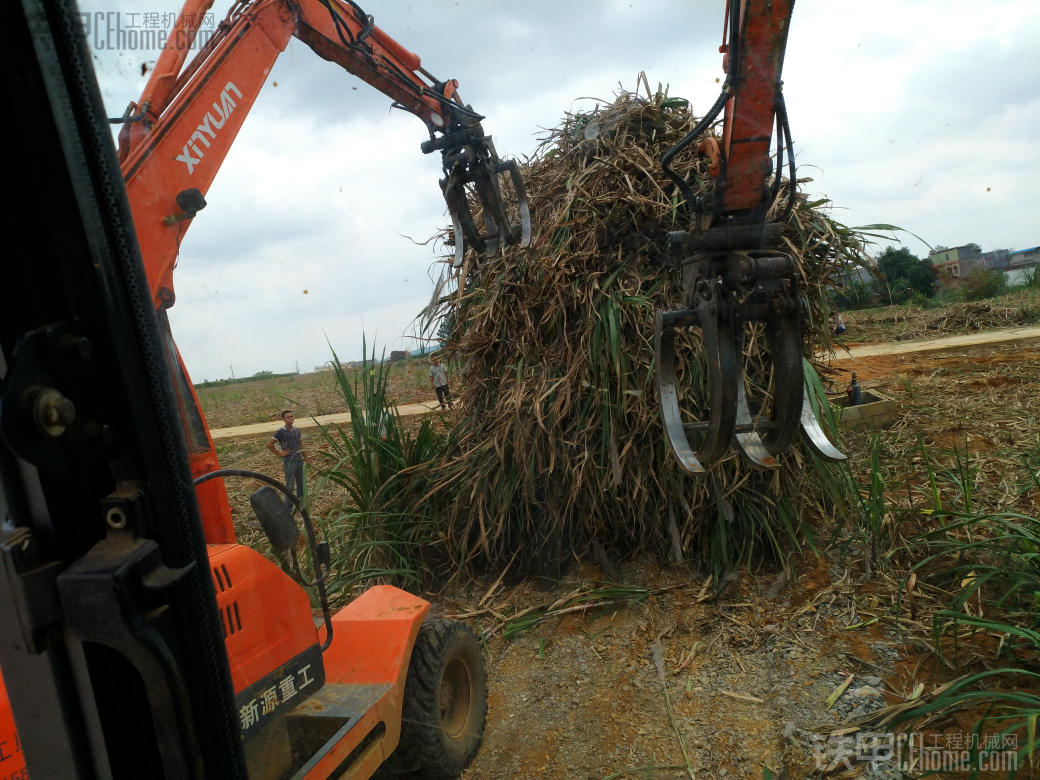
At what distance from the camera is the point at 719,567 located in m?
Result: 3.96

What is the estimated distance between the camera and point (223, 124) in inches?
93.3

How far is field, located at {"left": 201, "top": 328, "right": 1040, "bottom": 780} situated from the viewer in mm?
2770

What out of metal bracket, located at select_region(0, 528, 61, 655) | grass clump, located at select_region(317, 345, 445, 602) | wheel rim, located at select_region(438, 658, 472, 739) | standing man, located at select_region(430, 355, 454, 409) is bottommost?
wheel rim, located at select_region(438, 658, 472, 739)

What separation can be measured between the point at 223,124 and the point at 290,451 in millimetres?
2779

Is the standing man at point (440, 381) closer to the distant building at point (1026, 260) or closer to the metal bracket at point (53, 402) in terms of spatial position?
the metal bracket at point (53, 402)

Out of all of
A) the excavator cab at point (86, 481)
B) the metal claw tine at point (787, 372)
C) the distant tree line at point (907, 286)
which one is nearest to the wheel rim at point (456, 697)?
the metal claw tine at point (787, 372)

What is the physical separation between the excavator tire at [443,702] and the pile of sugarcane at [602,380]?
1246 millimetres

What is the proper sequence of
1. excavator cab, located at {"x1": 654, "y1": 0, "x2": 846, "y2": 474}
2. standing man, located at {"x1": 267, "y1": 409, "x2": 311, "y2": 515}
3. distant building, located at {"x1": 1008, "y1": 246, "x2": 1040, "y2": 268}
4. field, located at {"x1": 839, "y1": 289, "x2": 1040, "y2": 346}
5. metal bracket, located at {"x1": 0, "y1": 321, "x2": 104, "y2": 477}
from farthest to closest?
field, located at {"x1": 839, "y1": 289, "x2": 1040, "y2": 346} → distant building, located at {"x1": 1008, "y1": 246, "x2": 1040, "y2": 268} → standing man, located at {"x1": 267, "y1": 409, "x2": 311, "y2": 515} → excavator cab, located at {"x1": 654, "y1": 0, "x2": 846, "y2": 474} → metal bracket, located at {"x1": 0, "y1": 321, "x2": 104, "y2": 477}

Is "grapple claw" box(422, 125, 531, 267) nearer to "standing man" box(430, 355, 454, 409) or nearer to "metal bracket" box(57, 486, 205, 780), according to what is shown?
"standing man" box(430, 355, 454, 409)

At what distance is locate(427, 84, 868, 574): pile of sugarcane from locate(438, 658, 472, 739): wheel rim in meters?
1.25

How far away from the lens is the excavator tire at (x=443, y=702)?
9.00 ft

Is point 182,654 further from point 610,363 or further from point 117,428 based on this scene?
point 610,363

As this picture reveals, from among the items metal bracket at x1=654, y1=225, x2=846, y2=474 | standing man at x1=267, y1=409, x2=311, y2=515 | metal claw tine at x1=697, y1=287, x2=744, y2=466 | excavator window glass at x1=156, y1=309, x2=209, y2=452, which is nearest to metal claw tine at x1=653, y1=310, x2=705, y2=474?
metal bracket at x1=654, y1=225, x2=846, y2=474

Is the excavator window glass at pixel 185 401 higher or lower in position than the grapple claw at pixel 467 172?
lower
